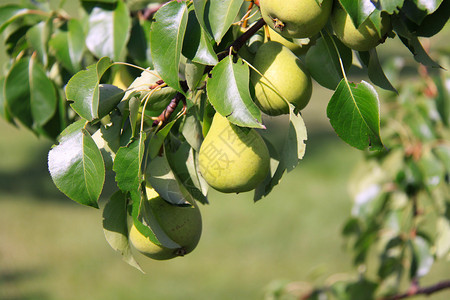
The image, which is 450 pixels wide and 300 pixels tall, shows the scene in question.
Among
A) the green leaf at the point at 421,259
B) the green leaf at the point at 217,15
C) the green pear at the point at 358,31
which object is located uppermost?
the green leaf at the point at 217,15

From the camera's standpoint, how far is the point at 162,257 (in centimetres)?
102

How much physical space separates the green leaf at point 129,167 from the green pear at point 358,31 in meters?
0.33

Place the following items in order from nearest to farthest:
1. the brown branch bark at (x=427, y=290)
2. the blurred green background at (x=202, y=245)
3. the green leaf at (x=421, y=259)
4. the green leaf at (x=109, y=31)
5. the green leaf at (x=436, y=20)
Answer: the green leaf at (x=436, y=20), the green leaf at (x=109, y=31), the brown branch bark at (x=427, y=290), the green leaf at (x=421, y=259), the blurred green background at (x=202, y=245)

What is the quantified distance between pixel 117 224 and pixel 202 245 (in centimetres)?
285

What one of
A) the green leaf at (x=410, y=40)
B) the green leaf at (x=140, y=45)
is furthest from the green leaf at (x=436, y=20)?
the green leaf at (x=140, y=45)

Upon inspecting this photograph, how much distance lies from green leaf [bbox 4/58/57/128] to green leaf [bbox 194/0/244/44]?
71 cm

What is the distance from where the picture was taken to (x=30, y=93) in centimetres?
143

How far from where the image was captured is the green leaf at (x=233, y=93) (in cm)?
81

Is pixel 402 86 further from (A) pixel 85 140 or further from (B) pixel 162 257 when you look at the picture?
(A) pixel 85 140

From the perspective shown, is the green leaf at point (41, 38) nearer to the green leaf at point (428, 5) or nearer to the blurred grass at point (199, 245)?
Answer: the green leaf at point (428, 5)

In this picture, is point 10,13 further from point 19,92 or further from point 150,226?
point 150,226

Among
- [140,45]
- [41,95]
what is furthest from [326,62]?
[41,95]

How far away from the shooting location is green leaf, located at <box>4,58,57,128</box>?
1426mm

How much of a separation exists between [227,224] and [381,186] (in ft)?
7.03
